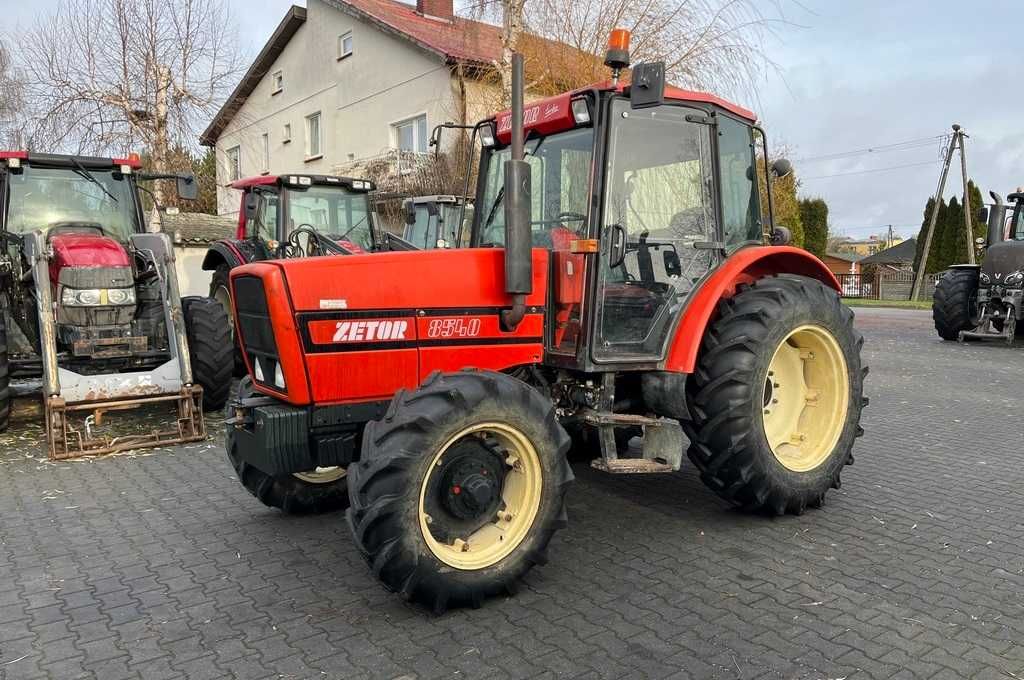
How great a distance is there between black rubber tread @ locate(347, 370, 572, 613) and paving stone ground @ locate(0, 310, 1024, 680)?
160 millimetres

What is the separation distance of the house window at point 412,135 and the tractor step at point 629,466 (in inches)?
593

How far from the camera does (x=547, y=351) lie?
157 inches

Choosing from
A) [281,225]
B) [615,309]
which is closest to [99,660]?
[615,309]

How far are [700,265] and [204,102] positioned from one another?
1351 centimetres

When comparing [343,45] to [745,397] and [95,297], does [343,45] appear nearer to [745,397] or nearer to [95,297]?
[95,297]

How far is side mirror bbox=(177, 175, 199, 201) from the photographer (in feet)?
25.9

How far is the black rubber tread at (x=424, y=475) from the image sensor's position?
3.02 m

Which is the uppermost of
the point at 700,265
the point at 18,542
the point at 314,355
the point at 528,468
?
the point at 700,265

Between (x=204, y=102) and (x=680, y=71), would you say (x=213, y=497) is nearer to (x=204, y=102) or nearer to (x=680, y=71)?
(x=680, y=71)

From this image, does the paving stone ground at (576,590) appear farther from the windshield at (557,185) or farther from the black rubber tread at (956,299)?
the black rubber tread at (956,299)

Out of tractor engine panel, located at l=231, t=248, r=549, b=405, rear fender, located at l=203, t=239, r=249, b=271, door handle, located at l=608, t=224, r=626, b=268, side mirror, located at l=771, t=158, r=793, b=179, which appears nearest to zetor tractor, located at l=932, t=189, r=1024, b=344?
side mirror, located at l=771, t=158, r=793, b=179

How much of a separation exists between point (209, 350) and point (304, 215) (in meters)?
3.30

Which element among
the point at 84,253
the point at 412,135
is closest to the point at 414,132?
the point at 412,135

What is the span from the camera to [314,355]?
344 cm
